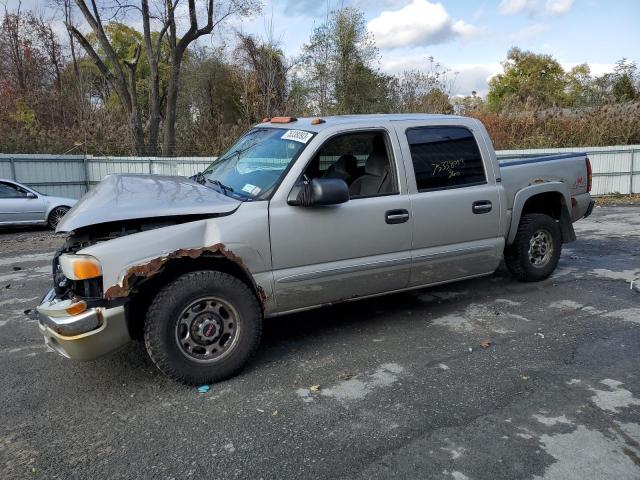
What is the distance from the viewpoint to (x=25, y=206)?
484 inches

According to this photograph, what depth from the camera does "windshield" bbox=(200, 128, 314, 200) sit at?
4191 millimetres

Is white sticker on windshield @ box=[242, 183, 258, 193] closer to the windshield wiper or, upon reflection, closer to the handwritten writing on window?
the windshield wiper

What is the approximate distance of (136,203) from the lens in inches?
145

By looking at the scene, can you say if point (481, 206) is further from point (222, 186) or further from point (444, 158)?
point (222, 186)

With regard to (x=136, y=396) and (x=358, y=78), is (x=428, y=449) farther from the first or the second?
(x=358, y=78)

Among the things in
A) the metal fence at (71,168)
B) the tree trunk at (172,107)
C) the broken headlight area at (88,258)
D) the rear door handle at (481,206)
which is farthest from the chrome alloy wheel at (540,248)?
the tree trunk at (172,107)

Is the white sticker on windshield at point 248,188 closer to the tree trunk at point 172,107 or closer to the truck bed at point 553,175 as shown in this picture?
the truck bed at point 553,175

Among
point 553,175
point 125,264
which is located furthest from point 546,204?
point 125,264

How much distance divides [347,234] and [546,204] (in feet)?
10.5

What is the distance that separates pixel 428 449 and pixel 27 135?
21811 mm

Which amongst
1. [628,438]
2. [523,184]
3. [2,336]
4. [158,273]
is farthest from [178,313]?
[523,184]

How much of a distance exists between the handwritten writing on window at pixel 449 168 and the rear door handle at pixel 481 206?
328 mm

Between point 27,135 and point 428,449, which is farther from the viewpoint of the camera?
point 27,135

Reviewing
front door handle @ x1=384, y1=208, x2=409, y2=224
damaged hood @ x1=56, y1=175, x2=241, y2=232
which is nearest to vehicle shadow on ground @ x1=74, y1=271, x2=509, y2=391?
front door handle @ x1=384, y1=208, x2=409, y2=224
